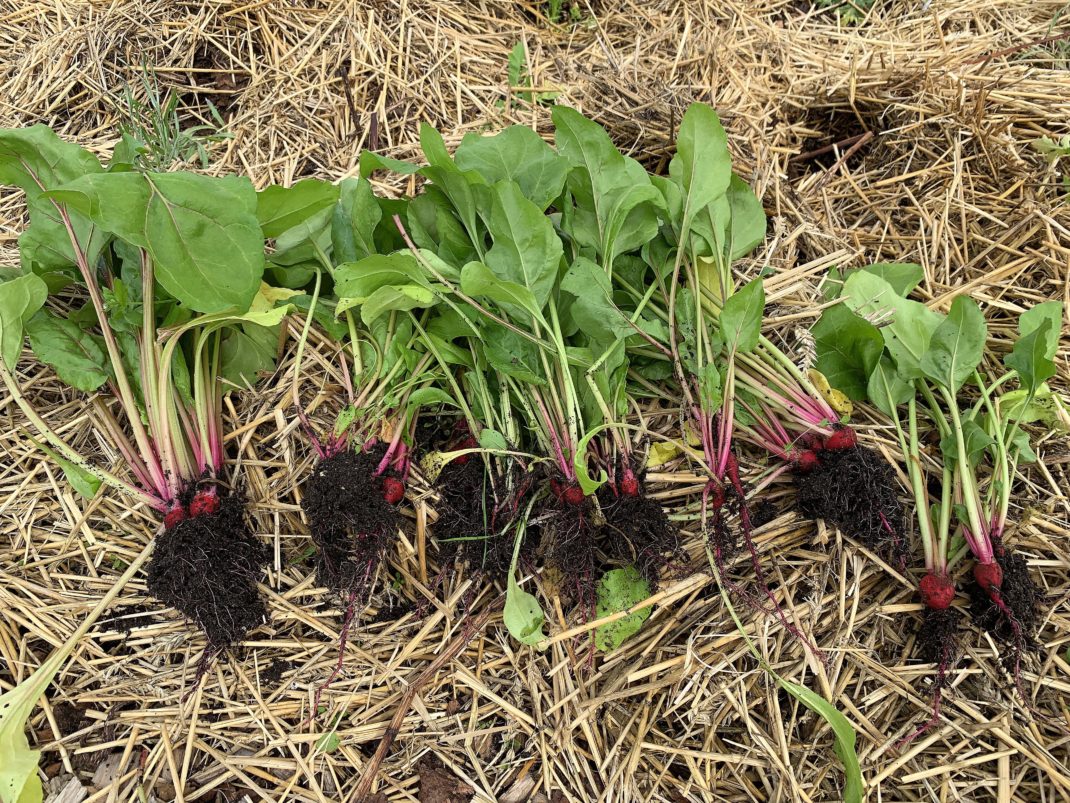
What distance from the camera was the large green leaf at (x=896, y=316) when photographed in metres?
1.46

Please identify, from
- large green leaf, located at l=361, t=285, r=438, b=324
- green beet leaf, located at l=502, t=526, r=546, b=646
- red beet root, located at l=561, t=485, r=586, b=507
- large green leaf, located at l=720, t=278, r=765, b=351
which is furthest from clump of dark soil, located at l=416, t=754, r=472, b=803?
large green leaf, located at l=720, t=278, r=765, b=351

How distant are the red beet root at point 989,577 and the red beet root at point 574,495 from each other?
0.82m

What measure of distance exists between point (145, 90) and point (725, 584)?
2209 millimetres

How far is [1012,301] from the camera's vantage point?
5.38 feet

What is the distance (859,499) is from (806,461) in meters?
0.13

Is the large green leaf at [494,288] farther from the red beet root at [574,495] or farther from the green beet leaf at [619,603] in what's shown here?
the green beet leaf at [619,603]

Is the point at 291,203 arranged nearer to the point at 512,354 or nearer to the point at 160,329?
the point at 160,329

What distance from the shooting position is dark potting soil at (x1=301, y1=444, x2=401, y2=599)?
4.44ft

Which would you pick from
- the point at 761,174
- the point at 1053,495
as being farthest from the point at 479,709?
the point at 761,174

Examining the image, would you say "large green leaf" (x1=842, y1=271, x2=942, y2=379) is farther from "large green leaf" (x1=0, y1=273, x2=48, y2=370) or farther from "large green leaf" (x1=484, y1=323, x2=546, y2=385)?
"large green leaf" (x1=0, y1=273, x2=48, y2=370)

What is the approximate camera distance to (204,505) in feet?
4.64

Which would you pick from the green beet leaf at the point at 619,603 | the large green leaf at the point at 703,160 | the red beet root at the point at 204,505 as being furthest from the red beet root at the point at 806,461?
the red beet root at the point at 204,505

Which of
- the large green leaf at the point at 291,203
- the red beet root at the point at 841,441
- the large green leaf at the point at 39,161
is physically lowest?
the red beet root at the point at 841,441

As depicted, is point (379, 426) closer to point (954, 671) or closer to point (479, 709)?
point (479, 709)
